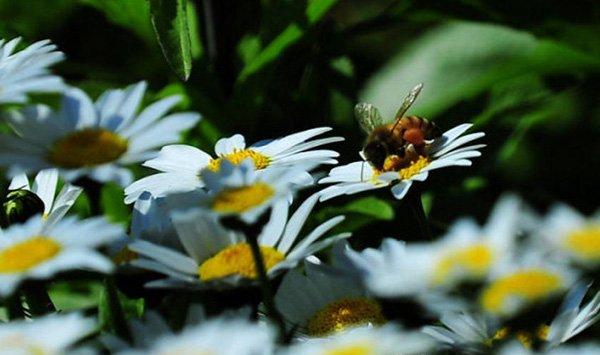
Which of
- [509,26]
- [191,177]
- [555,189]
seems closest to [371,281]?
[191,177]

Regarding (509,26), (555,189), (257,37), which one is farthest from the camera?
(555,189)

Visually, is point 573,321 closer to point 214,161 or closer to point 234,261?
point 234,261

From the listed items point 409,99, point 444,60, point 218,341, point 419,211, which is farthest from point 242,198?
point 444,60

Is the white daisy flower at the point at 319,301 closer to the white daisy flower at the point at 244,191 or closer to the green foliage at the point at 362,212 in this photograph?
the white daisy flower at the point at 244,191

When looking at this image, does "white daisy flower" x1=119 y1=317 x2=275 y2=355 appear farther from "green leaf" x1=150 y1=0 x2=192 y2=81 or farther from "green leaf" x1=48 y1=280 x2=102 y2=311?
"green leaf" x1=48 y1=280 x2=102 y2=311

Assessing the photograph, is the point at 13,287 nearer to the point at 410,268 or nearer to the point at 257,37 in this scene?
the point at 410,268

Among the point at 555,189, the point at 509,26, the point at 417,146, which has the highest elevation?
the point at 417,146

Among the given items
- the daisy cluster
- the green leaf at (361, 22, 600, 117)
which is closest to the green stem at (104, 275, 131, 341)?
the daisy cluster
